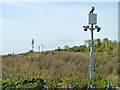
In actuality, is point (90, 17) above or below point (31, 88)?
above

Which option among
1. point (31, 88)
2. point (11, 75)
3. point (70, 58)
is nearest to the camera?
point (31, 88)

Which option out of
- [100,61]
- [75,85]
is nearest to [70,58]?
[100,61]

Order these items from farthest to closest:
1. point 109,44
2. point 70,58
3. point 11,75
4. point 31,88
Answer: point 109,44, point 70,58, point 11,75, point 31,88

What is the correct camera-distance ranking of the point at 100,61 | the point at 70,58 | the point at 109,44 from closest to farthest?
the point at 100,61
the point at 70,58
the point at 109,44

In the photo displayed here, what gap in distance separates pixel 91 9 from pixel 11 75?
3.59m

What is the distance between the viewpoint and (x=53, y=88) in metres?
4.21

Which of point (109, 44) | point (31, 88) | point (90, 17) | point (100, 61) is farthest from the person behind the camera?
point (109, 44)

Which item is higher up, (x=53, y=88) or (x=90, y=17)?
(x=90, y=17)

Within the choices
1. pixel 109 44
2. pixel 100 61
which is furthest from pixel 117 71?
pixel 109 44

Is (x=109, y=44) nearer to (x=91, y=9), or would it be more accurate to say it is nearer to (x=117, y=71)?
(x=117, y=71)

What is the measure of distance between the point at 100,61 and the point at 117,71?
6.72 feet

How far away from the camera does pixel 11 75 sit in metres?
5.54

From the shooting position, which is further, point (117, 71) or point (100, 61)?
point (100, 61)

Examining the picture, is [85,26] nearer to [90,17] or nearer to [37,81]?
[90,17]
